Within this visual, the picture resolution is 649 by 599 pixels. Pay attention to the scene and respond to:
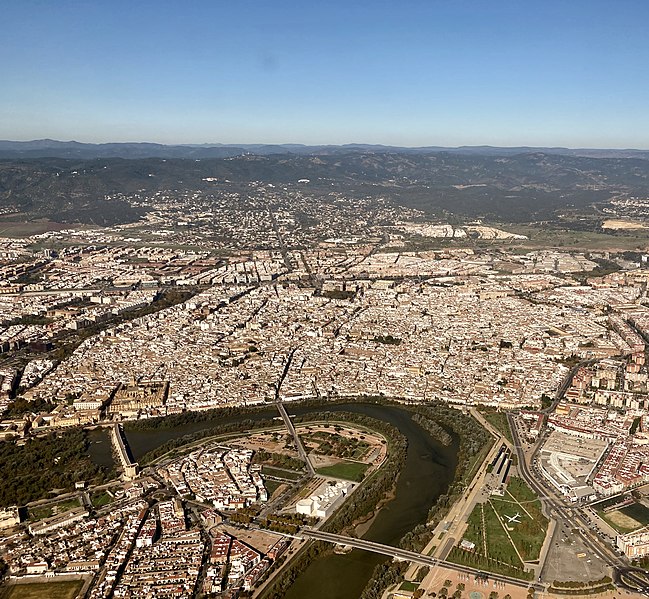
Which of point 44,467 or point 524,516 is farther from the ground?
point 524,516

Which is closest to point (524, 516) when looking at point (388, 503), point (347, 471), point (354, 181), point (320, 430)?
point (388, 503)

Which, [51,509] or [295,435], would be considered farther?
[295,435]

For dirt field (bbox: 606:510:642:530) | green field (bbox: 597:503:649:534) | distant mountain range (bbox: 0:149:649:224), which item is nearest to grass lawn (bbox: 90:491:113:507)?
green field (bbox: 597:503:649:534)

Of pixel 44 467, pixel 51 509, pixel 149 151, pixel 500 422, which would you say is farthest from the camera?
pixel 149 151

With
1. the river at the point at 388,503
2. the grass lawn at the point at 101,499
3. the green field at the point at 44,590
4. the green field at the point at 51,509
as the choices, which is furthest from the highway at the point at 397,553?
the green field at the point at 51,509

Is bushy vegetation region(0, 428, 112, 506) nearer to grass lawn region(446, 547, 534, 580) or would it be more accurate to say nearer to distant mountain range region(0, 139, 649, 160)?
grass lawn region(446, 547, 534, 580)

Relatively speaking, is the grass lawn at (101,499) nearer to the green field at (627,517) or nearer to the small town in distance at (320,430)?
the small town in distance at (320,430)

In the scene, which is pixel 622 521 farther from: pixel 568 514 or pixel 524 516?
pixel 524 516
